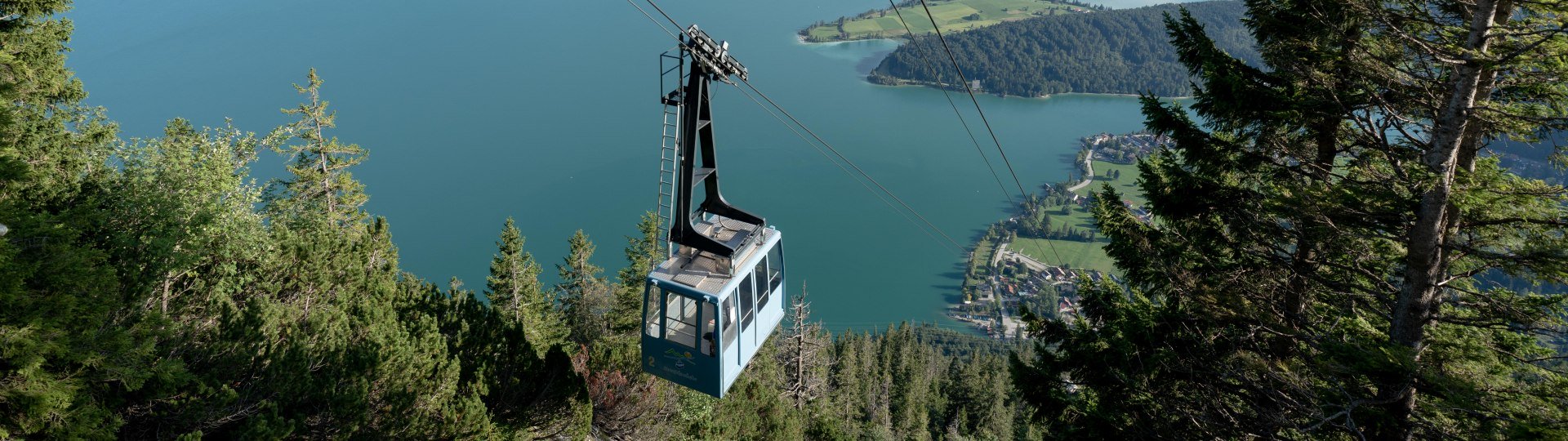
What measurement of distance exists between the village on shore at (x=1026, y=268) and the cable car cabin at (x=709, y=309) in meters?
56.7

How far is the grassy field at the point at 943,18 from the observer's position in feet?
426

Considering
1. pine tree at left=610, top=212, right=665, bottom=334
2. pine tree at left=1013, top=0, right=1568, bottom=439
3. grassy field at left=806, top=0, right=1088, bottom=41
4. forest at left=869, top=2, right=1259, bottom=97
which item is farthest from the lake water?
pine tree at left=1013, top=0, right=1568, bottom=439

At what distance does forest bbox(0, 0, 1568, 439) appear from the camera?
519cm

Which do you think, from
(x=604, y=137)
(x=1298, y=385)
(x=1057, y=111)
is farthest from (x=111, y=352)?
(x=1057, y=111)

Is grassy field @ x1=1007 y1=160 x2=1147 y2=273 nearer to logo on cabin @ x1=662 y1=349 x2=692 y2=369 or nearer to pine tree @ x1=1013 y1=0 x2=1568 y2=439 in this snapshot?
logo on cabin @ x1=662 y1=349 x2=692 y2=369

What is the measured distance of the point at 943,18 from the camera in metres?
139

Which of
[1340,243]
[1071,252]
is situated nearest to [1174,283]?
[1340,243]

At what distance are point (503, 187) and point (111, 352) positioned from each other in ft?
222

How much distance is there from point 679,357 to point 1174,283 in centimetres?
523

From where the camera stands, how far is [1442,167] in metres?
5.16

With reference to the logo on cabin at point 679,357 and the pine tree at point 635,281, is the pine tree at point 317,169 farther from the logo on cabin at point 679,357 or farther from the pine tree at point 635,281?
the logo on cabin at point 679,357

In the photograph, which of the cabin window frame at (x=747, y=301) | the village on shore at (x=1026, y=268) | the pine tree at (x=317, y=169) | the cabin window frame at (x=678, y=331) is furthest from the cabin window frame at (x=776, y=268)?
the village on shore at (x=1026, y=268)

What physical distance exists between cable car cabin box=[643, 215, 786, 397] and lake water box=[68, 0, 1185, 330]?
48.4 metres

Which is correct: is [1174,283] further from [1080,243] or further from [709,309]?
[1080,243]
